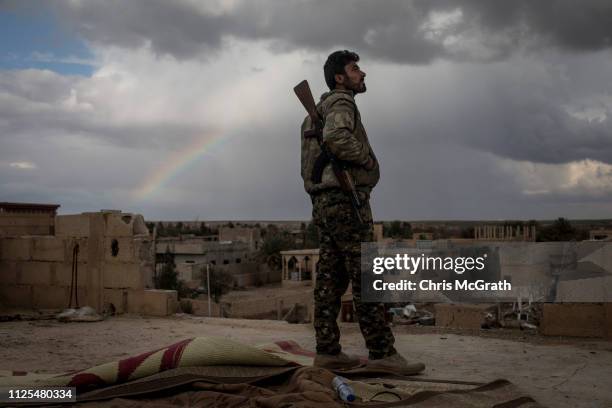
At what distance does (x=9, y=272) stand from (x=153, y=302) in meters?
2.77

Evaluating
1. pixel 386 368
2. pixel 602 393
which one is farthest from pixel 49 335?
pixel 602 393

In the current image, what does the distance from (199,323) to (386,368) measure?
4141 millimetres

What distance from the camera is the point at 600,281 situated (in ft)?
21.1

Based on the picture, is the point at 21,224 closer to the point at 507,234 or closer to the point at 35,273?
the point at 35,273

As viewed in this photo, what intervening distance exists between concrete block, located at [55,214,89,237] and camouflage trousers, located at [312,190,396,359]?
598cm

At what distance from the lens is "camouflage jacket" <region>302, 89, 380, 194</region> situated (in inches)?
178

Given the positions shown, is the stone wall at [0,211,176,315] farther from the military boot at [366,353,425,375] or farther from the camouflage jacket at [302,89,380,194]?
the military boot at [366,353,425,375]

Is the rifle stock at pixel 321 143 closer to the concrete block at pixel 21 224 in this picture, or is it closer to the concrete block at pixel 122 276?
the concrete block at pixel 122 276

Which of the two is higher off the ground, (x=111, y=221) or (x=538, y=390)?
(x=111, y=221)

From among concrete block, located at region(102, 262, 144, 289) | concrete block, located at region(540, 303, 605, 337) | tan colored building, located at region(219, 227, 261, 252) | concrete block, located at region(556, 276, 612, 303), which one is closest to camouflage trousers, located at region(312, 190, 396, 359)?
concrete block, located at region(540, 303, 605, 337)

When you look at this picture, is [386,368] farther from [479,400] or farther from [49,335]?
[49,335]

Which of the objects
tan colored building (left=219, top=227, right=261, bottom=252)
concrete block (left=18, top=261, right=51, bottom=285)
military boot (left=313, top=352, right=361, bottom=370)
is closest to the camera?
military boot (left=313, top=352, right=361, bottom=370)

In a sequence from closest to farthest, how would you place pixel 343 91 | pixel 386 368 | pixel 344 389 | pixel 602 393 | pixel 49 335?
pixel 344 389 < pixel 602 393 < pixel 386 368 < pixel 343 91 < pixel 49 335

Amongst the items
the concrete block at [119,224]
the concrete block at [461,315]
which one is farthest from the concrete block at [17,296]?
the concrete block at [461,315]
